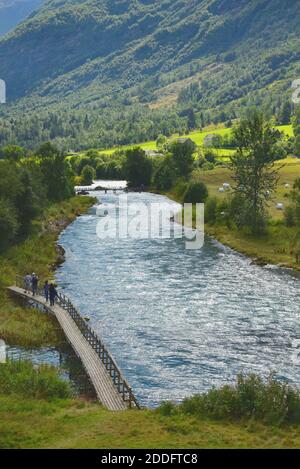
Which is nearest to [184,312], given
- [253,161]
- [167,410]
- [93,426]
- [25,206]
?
[167,410]

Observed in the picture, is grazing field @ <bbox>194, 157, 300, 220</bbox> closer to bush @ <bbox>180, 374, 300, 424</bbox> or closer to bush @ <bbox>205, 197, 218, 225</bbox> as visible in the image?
bush @ <bbox>205, 197, 218, 225</bbox>

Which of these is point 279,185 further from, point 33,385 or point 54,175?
point 33,385

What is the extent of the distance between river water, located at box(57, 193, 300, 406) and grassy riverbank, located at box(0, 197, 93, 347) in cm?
367

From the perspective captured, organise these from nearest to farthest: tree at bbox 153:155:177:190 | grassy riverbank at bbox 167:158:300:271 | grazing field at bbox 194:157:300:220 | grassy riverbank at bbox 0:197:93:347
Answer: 1. grassy riverbank at bbox 0:197:93:347
2. grassy riverbank at bbox 167:158:300:271
3. grazing field at bbox 194:157:300:220
4. tree at bbox 153:155:177:190

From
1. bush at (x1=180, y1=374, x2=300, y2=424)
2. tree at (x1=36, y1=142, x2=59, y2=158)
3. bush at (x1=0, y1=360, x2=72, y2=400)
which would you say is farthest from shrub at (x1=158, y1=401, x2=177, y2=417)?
tree at (x1=36, y1=142, x2=59, y2=158)

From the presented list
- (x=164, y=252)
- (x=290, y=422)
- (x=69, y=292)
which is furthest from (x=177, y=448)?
(x=164, y=252)

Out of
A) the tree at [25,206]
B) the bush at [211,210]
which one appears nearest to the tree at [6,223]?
the tree at [25,206]

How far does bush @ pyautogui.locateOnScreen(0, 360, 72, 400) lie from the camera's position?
3800 centimetres

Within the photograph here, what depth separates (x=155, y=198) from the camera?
17262 cm

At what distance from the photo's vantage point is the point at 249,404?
34906 mm
